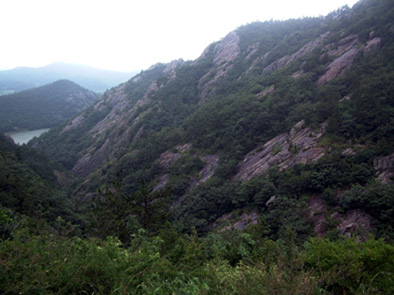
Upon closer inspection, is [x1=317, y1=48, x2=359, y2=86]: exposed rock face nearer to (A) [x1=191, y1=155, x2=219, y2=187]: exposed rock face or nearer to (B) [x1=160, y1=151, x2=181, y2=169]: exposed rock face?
(A) [x1=191, y1=155, x2=219, y2=187]: exposed rock face

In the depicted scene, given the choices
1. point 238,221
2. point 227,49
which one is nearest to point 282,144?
point 238,221

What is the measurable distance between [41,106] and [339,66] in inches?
4862

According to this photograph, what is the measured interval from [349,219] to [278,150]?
10.4 metres

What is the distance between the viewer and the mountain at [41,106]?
94188 millimetres

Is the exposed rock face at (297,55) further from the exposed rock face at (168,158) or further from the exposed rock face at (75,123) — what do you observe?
the exposed rock face at (75,123)

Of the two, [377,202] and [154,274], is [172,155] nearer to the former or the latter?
[377,202]

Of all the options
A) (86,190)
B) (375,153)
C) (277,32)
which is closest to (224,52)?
(277,32)

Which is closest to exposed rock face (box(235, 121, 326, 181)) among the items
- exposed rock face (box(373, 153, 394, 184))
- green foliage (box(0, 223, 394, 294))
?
exposed rock face (box(373, 153, 394, 184))

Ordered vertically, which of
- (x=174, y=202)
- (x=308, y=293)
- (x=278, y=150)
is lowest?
(x=174, y=202)

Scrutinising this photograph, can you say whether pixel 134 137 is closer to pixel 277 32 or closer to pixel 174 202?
pixel 174 202

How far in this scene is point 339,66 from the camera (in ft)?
92.8

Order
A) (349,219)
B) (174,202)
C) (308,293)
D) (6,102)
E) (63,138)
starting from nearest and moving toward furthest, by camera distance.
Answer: (308,293) → (349,219) → (174,202) → (63,138) → (6,102)

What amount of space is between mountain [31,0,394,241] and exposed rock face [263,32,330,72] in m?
0.35

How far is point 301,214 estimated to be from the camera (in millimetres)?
14062
